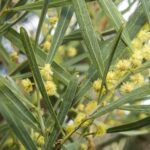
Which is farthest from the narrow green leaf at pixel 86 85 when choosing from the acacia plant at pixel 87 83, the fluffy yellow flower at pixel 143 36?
the fluffy yellow flower at pixel 143 36

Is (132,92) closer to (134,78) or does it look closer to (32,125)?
(134,78)

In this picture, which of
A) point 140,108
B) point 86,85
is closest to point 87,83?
point 86,85

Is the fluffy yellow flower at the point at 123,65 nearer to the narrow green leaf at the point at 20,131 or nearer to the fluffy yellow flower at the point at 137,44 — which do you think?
the fluffy yellow flower at the point at 137,44

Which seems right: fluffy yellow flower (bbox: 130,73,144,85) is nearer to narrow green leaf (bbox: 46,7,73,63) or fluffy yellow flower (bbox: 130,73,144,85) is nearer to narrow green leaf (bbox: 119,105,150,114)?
narrow green leaf (bbox: 119,105,150,114)

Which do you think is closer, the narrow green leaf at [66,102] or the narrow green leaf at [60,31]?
the narrow green leaf at [66,102]

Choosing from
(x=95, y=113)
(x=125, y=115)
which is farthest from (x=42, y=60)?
(x=125, y=115)

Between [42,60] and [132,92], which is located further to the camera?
[42,60]

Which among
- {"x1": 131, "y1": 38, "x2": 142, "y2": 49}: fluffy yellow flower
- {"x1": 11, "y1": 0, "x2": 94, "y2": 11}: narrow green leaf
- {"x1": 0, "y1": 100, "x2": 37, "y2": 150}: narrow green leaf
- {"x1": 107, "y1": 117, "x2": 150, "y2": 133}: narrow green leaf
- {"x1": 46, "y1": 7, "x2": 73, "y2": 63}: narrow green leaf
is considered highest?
{"x1": 11, "y1": 0, "x2": 94, "y2": 11}: narrow green leaf

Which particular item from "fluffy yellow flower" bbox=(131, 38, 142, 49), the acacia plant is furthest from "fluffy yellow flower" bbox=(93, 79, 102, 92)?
"fluffy yellow flower" bbox=(131, 38, 142, 49)

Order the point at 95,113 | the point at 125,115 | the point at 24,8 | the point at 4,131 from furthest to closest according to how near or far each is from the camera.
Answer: the point at 125,115, the point at 4,131, the point at 24,8, the point at 95,113
